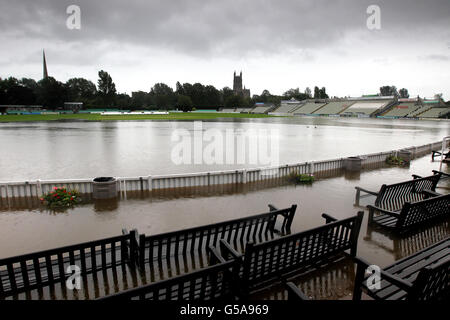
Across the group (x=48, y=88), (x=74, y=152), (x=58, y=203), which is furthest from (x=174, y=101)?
(x=58, y=203)

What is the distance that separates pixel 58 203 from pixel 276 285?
7.05 meters

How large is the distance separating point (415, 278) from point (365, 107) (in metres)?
101

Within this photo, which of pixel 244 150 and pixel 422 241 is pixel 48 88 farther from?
pixel 422 241

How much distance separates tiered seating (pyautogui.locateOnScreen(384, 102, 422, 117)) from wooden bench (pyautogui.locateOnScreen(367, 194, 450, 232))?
86.7 m

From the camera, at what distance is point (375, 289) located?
3.43m

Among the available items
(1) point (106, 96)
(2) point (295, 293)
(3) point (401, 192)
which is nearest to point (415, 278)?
(2) point (295, 293)

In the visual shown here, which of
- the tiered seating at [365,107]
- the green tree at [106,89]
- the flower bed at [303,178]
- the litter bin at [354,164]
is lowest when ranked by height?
the flower bed at [303,178]

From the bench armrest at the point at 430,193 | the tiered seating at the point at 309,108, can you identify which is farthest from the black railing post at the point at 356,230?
the tiered seating at the point at 309,108

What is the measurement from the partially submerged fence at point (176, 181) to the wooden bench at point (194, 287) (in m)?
6.17

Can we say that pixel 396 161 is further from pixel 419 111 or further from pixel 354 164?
pixel 419 111

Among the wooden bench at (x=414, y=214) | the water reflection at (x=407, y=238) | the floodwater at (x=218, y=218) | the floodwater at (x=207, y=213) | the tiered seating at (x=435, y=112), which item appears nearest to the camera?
the floodwater at (x=218, y=218)

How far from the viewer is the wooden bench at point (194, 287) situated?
261cm

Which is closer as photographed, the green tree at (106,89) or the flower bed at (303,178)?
the flower bed at (303,178)

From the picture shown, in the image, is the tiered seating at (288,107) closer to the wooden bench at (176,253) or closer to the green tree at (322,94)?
the green tree at (322,94)
